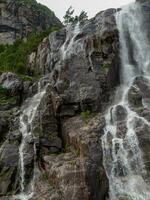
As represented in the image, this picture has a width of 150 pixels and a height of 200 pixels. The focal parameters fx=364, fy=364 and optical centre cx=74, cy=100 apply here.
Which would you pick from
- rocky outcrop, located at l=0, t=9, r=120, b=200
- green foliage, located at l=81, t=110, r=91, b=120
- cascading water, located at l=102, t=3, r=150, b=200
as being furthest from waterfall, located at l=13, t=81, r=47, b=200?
cascading water, located at l=102, t=3, r=150, b=200

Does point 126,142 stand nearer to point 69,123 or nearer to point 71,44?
point 69,123

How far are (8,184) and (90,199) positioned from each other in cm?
678

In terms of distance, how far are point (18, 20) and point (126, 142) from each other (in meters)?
49.5

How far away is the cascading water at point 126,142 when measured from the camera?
22953 mm

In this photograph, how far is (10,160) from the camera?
88.0 feet

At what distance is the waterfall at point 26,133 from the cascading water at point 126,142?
18.4 feet

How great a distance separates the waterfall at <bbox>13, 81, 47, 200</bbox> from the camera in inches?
976

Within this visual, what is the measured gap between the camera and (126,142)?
25.1m

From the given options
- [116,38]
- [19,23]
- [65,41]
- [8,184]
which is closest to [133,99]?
[116,38]

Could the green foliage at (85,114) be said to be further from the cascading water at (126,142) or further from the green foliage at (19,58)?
the green foliage at (19,58)

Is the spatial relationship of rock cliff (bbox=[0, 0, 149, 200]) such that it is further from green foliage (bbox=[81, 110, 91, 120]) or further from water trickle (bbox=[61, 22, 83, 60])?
water trickle (bbox=[61, 22, 83, 60])

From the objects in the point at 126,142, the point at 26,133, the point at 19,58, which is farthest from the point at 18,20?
the point at 126,142

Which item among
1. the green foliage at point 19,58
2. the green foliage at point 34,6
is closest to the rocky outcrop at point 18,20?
the green foliage at point 34,6

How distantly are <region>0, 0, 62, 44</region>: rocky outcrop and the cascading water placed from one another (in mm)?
35187
